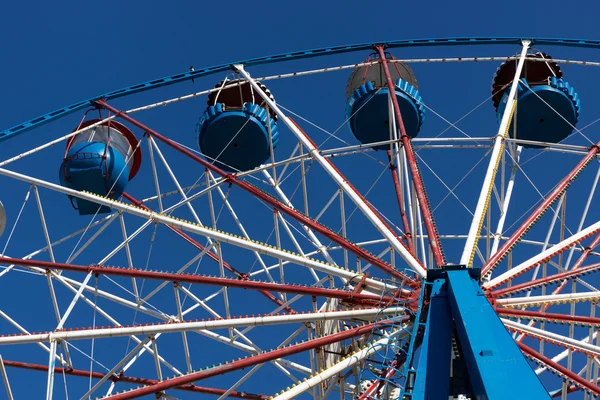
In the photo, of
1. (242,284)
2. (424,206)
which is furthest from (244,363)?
(424,206)

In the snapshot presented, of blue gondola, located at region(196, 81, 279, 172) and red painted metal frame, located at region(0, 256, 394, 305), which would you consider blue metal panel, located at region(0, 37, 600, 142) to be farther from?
red painted metal frame, located at region(0, 256, 394, 305)

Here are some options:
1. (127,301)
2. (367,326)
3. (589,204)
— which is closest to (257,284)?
(367,326)

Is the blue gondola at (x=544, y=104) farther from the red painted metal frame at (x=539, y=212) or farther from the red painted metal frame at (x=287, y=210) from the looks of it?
the red painted metal frame at (x=287, y=210)

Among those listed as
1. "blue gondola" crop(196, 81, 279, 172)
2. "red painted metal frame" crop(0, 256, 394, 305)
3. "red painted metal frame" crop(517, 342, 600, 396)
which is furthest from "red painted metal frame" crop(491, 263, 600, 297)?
"blue gondola" crop(196, 81, 279, 172)

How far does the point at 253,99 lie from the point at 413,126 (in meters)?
4.63

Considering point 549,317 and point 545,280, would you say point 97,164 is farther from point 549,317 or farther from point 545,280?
point 549,317

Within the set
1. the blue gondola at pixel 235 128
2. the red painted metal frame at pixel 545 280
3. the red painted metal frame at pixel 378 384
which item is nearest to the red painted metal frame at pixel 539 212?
the red painted metal frame at pixel 545 280

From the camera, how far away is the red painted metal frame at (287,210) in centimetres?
1689

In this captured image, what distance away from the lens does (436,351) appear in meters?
11.7

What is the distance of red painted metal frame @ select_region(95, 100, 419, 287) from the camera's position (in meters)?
16.9

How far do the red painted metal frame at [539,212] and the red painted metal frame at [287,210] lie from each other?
1699mm

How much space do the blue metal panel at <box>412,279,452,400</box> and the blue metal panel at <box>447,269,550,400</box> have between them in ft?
0.76

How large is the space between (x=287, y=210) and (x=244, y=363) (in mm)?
5134

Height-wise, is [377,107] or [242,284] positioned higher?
[377,107]
